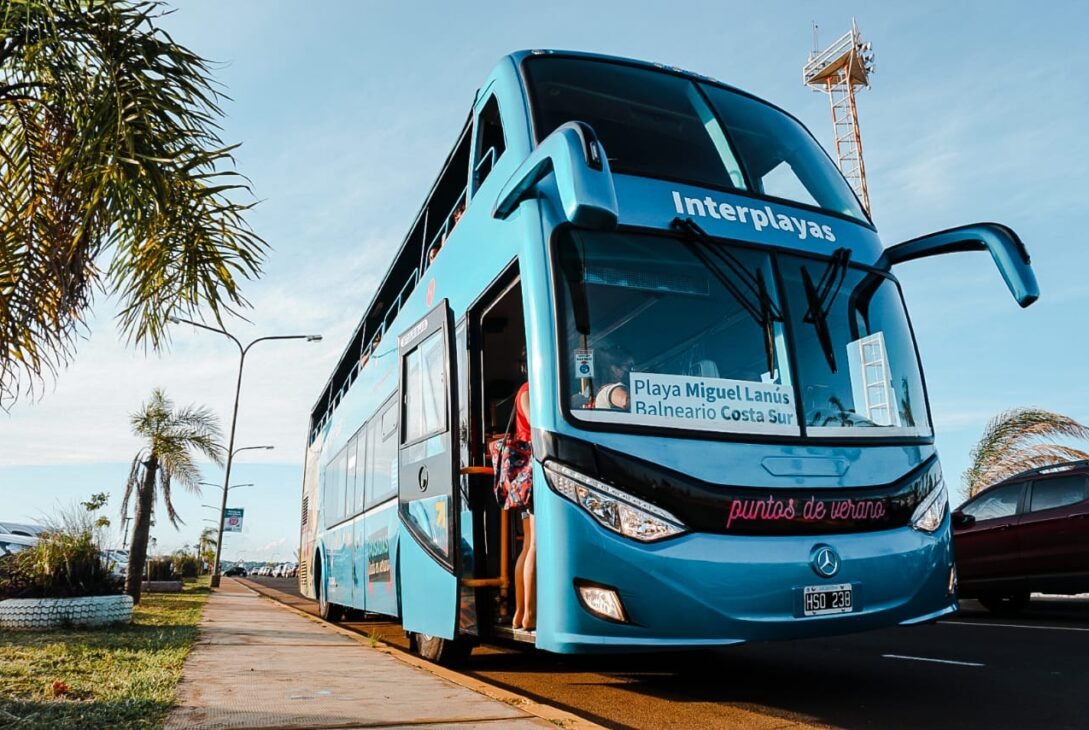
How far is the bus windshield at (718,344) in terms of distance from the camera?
4.80 metres

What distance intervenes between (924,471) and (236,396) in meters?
30.8

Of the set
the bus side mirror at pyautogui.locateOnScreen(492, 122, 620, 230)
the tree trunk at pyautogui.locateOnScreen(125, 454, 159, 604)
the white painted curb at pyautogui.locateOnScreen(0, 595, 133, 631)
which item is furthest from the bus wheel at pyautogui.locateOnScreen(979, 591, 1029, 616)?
the tree trunk at pyautogui.locateOnScreen(125, 454, 159, 604)

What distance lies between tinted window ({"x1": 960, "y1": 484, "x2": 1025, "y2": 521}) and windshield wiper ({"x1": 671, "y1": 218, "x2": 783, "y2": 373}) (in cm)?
773

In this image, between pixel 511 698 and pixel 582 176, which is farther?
pixel 511 698

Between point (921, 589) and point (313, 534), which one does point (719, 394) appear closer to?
point (921, 589)

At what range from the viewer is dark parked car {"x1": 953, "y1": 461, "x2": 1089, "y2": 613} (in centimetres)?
1004

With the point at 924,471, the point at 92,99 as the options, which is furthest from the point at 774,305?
the point at 92,99

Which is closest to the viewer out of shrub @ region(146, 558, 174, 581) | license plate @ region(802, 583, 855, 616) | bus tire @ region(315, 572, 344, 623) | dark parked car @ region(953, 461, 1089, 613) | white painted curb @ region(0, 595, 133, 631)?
license plate @ region(802, 583, 855, 616)

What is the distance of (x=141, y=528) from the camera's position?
687 inches

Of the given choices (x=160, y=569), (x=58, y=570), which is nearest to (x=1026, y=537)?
(x=58, y=570)

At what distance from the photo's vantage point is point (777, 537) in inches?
180

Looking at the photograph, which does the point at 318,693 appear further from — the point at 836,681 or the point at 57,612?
the point at 57,612

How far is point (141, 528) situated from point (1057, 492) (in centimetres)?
1618

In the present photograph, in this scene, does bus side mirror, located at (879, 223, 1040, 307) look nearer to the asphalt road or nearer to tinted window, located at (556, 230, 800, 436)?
tinted window, located at (556, 230, 800, 436)
